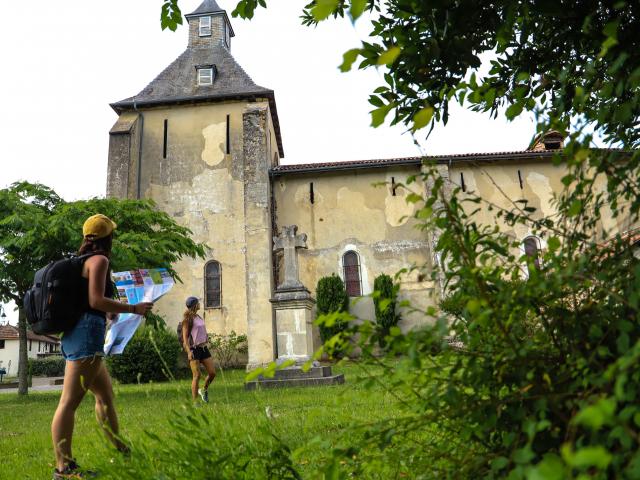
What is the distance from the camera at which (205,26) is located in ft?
85.7

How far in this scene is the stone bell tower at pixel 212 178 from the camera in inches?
741

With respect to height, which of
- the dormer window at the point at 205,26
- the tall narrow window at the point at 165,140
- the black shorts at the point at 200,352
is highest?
the dormer window at the point at 205,26

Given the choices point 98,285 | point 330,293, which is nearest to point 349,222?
point 330,293

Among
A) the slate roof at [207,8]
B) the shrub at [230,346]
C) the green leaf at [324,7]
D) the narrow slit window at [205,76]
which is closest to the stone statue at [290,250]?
the shrub at [230,346]

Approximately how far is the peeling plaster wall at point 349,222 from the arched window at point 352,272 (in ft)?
0.59

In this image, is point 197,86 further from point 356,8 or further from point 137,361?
point 356,8

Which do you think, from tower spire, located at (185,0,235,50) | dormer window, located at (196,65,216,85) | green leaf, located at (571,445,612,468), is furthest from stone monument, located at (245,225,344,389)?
tower spire, located at (185,0,235,50)

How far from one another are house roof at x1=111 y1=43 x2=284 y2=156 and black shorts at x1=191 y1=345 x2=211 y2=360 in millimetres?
15142

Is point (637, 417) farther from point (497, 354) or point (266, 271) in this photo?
point (266, 271)

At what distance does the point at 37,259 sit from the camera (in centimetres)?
1153

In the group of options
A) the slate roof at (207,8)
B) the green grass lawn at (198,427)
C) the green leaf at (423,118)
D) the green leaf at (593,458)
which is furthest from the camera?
the slate roof at (207,8)

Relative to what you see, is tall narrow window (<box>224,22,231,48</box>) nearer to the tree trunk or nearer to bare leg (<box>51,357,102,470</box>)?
the tree trunk

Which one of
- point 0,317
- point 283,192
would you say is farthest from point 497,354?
point 283,192

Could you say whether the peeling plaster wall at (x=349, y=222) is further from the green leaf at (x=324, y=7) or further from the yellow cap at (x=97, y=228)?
the green leaf at (x=324, y=7)
